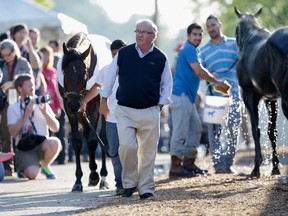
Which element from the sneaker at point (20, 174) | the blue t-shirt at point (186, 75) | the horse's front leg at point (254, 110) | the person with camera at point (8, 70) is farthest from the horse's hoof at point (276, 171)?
the person with camera at point (8, 70)

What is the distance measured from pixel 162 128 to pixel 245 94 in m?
14.9

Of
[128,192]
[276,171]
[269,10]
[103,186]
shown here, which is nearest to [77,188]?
[103,186]

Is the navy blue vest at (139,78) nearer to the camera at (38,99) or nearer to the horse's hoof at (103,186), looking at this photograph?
the horse's hoof at (103,186)

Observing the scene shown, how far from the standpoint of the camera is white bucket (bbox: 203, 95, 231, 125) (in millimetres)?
16391

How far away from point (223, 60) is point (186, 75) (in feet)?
3.97

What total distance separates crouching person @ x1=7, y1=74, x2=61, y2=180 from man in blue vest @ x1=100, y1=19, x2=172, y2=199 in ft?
15.4

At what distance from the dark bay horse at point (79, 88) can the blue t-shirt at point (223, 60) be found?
265 centimetres

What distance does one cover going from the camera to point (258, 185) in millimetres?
13797

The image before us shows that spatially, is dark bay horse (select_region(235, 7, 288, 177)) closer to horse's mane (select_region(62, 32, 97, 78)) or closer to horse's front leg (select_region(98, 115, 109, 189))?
horse's front leg (select_region(98, 115, 109, 189))

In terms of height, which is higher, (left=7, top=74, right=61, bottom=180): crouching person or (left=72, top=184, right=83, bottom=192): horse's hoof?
(left=7, top=74, right=61, bottom=180): crouching person

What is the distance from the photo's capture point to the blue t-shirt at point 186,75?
15984mm

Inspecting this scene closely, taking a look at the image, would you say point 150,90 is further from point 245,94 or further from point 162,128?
point 162,128

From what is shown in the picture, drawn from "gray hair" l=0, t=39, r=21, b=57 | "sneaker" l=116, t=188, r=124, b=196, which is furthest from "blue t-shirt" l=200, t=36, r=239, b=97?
"sneaker" l=116, t=188, r=124, b=196

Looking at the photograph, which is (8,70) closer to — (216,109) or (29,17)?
(216,109)
